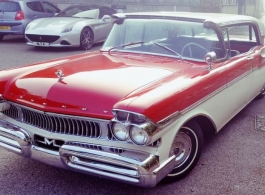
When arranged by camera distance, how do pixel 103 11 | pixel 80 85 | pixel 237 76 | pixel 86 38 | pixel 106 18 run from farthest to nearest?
pixel 103 11 → pixel 106 18 → pixel 86 38 → pixel 237 76 → pixel 80 85

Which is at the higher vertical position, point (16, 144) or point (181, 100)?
point (181, 100)

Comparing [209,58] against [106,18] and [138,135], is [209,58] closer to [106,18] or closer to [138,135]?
[138,135]

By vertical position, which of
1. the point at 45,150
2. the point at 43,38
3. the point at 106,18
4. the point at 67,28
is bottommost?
the point at 43,38

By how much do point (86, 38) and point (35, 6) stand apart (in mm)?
3182

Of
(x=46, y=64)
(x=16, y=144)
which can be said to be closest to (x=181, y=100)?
(x=16, y=144)

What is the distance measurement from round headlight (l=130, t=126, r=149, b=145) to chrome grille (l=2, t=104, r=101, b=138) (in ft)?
1.02

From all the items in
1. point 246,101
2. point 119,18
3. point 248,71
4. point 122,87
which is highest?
point 119,18

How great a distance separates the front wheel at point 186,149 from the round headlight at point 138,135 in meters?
0.55

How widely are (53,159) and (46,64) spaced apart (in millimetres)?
1387

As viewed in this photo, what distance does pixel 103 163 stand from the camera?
2.70 metres

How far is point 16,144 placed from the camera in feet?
10.1

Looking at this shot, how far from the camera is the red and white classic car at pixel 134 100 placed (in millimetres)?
2676

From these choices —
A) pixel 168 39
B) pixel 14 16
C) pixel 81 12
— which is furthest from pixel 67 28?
pixel 168 39

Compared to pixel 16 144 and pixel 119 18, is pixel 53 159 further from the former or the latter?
pixel 119 18
